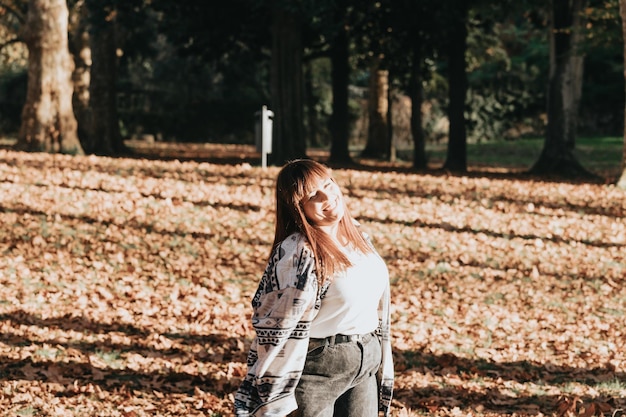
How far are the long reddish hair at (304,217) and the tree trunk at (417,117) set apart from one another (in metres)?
20.2

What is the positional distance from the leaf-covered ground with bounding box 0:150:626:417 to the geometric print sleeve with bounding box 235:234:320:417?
2.85 m

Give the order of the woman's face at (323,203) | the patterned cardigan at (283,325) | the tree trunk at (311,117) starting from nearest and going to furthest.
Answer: the patterned cardigan at (283,325) → the woman's face at (323,203) → the tree trunk at (311,117)

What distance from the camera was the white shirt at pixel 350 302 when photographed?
352 centimetres

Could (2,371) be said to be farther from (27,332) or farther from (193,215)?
(193,215)

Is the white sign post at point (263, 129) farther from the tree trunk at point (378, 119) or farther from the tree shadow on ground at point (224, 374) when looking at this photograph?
the tree trunk at point (378, 119)

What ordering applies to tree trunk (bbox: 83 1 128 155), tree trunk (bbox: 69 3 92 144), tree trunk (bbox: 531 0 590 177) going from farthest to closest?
tree trunk (bbox: 69 3 92 144)
tree trunk (bbox: 83 1 128 155)
tree trunk (bbox: 531 0 590 177)

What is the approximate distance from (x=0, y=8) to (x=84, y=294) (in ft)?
82.1

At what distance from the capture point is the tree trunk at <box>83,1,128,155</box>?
80.9 ft

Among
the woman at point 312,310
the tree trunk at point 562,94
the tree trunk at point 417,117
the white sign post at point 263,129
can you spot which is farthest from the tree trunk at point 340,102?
the woman at point 312,310

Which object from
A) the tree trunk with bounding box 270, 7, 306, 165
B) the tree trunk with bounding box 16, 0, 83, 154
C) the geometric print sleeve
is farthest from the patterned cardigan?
the tree trunk with bounding box 270, 7, 306, 165

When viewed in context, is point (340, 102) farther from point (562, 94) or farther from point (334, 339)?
point (334, 339)

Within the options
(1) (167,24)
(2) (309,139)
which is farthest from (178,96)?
(1) (167,24)

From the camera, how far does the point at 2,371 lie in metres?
6.79

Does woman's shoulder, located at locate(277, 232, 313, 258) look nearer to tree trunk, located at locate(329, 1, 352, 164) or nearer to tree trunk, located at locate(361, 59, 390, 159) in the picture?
tree trunk, located at locate(329, 1, 352, 164)
